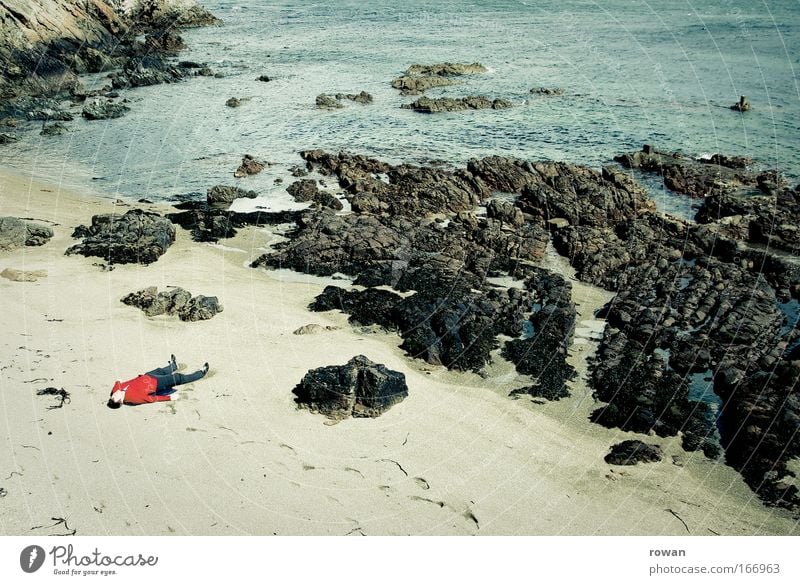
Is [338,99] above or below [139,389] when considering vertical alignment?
above

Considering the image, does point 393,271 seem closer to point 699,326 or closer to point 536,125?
point 699,326

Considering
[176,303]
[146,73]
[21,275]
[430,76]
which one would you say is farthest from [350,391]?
[146,73]

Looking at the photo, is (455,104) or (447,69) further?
(447,69)

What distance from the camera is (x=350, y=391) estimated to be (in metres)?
11.7

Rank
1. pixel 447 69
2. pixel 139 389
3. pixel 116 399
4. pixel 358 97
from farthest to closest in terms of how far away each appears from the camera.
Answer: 1. pixel 447 69
2. pixel 358 97
3. pixel 139 389
4. pixel 116 399

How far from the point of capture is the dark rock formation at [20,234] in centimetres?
1748

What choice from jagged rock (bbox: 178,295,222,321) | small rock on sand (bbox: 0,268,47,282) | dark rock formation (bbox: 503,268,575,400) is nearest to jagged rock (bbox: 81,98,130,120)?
small rock on sand (bbox: 0,268,47,282)

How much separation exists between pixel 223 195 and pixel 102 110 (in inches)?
597

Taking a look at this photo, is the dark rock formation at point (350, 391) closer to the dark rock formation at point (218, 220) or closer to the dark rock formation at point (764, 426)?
the dark rock formation at point (764, 426)

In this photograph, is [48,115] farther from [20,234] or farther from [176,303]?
[176,303]

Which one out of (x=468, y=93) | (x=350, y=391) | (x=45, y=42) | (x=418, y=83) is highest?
(x=45, y=42)

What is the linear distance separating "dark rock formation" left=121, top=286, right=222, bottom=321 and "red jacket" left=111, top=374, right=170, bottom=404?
3.25 meters

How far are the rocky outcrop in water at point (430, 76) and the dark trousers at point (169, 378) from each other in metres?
30.1

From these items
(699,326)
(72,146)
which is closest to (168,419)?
(699,326)
